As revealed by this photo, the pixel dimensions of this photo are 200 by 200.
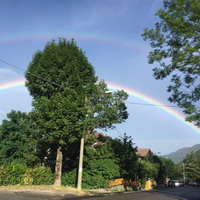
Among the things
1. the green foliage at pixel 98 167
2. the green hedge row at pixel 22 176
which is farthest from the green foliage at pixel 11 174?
the green foliage at pixel 98 167

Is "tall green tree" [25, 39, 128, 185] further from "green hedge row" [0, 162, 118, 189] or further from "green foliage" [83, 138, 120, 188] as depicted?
"green foliage" [83, 138, 120, 188]

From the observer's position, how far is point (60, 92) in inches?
841

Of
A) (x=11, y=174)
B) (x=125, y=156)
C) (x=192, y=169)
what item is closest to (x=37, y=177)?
(x=11, y=174)

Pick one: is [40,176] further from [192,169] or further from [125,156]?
[192,169]

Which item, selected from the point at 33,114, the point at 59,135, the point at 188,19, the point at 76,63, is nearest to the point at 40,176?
the point at 59,135

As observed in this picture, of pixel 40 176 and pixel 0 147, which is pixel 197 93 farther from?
pixel 0 147

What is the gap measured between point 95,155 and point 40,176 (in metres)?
7.39

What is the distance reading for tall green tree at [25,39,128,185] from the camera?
19641 mm

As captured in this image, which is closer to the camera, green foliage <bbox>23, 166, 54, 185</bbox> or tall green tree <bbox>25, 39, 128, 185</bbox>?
green foliage <bbox>23, 166, 54, 185</bbox>

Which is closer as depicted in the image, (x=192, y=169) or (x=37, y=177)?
(x=37, y=177)

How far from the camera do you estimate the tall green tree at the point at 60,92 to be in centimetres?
1964

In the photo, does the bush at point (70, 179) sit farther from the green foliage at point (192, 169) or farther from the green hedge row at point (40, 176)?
the green foliage at point (192, 169)

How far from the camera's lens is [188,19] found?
42.9ft

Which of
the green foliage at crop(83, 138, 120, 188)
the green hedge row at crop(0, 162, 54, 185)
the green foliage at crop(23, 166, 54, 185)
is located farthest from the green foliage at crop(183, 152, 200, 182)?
the green hedge row at crop(0, 162, 54, 185)
